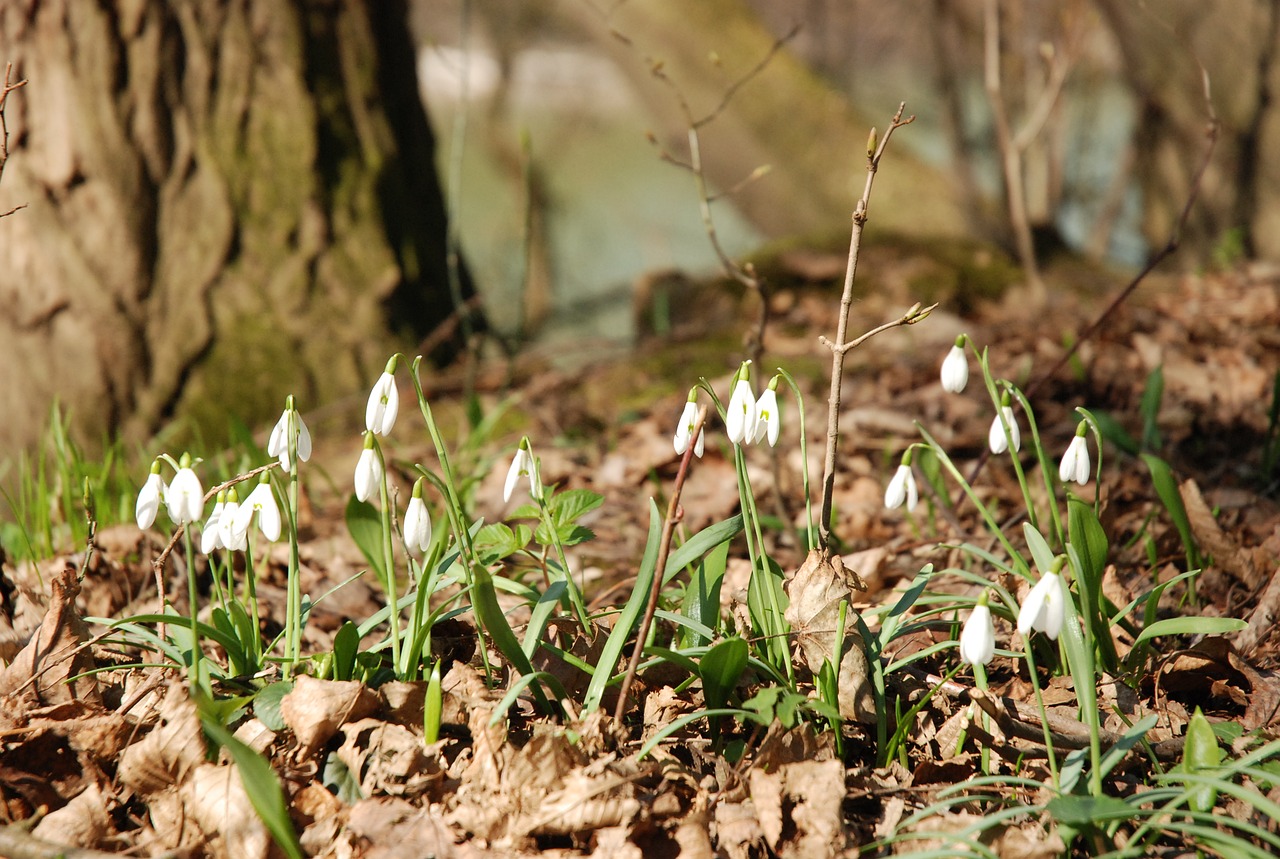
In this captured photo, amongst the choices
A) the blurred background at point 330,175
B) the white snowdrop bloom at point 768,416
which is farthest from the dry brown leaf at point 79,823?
the white snowdrop bloom at point 768,416

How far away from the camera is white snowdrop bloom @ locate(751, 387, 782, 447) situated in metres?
1.47

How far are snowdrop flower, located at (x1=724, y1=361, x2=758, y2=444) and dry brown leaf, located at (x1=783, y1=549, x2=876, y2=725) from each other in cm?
26

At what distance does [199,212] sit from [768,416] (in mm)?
2705

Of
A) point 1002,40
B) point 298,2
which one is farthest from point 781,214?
point 298,2

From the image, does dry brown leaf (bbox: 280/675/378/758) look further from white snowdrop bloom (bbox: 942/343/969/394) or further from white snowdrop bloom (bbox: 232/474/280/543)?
white snowdrop bloom (bbox: 942/343/969/394)

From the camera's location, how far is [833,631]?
1.59 meters

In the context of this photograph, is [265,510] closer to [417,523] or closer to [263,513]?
[263,513]

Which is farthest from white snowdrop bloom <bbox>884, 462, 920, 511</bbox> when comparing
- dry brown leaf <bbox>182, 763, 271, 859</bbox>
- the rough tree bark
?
the rough tree bark

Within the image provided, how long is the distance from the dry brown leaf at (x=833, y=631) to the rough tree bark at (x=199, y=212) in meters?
2.55

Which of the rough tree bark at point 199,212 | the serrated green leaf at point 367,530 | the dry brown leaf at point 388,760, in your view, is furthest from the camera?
the rough tree bark at point 199,212

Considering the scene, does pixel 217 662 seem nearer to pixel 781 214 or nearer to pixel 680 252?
pixel 781 214

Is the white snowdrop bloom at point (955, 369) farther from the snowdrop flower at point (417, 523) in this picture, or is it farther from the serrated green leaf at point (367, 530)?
the serrated green leaf at point (367, 530)

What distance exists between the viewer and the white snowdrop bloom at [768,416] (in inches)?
58.1

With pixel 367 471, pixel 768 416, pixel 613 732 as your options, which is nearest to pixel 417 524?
pixel 367 471
